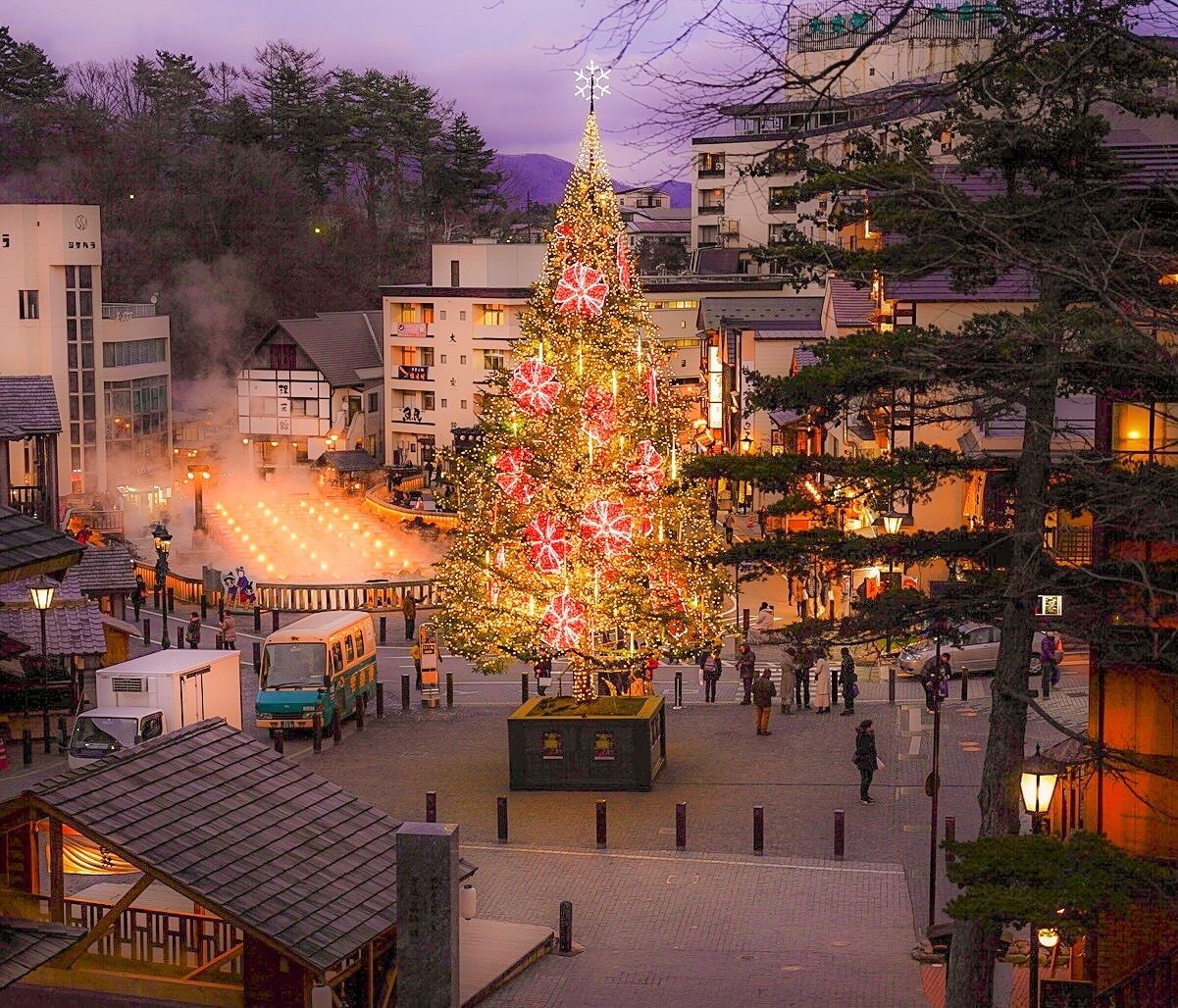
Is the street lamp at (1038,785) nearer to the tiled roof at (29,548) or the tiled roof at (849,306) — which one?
the tiled roof at (29,548)

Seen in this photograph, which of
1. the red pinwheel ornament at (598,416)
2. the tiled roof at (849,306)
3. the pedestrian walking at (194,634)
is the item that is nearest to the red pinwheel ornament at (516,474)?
the red pinwheel ornament at (598,416)

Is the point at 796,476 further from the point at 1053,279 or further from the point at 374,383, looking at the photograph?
the point at 374,383

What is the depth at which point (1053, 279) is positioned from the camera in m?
13.8

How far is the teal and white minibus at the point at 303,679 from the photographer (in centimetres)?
3291

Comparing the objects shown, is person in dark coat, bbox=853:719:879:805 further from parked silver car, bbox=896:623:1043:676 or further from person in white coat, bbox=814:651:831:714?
parked silver car, bbox=896:623:1043:676

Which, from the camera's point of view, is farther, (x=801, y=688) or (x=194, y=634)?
(x=194, y=634)

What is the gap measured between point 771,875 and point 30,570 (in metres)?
15.5

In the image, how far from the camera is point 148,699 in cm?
3039

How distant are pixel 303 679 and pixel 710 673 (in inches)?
329

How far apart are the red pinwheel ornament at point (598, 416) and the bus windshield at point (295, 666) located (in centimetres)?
675

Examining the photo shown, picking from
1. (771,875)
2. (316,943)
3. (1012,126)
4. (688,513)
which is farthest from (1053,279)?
(688,513)

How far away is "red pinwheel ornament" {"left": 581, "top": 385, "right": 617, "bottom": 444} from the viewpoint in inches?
1238

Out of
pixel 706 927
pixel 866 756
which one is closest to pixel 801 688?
pixel 866 756

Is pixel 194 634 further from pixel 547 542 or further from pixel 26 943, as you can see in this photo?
pixel 26 943
